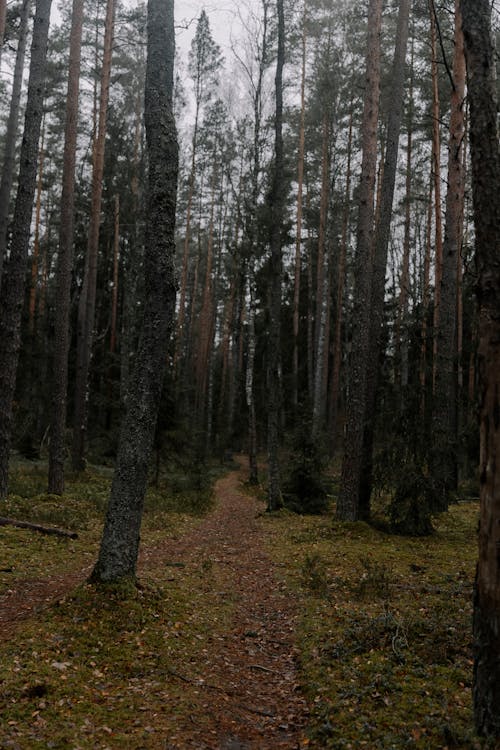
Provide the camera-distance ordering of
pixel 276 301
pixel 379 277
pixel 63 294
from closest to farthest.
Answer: pixel 379 277 < pixel 63 294 < pixel 276 301

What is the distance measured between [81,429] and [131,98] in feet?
49.8

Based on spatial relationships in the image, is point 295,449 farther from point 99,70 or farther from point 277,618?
point 99,70

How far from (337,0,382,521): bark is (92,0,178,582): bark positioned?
508cm

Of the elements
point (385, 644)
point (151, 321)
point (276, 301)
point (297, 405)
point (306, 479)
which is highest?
point (276, 301)

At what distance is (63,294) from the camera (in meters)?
11.2

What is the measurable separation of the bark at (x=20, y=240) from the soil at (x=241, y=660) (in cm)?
376

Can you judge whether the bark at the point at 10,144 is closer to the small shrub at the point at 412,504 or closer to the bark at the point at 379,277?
the bark at the point at 379,277

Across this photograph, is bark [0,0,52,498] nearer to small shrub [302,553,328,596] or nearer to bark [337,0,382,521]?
small shrub [302,553,328,596]

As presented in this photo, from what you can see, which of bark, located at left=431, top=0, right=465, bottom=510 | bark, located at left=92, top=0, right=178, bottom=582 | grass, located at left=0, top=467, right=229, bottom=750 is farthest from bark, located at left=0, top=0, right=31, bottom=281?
bark, located at left=431, top=0, right=465, bottom=510

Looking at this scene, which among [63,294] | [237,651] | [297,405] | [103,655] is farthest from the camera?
[297,405]

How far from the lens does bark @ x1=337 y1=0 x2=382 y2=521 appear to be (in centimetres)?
980

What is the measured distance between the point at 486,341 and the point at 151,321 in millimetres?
3392

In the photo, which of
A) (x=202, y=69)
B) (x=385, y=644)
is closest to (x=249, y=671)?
(x=385, y=644)

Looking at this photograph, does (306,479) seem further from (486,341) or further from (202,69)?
(202,69)
